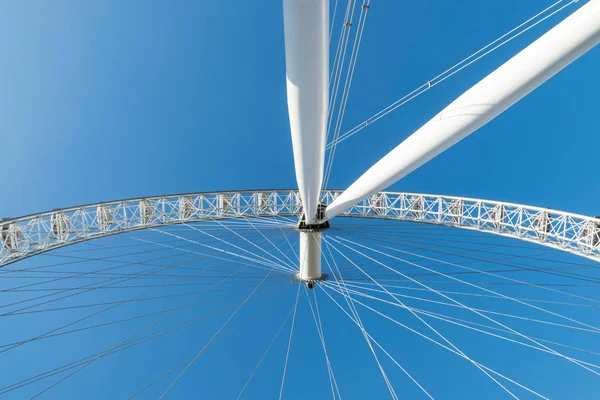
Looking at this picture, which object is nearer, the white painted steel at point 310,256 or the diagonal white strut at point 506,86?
the diagonal white strut at point 506,86

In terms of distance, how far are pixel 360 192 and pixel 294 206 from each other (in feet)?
38.1

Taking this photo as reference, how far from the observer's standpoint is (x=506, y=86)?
4992mm

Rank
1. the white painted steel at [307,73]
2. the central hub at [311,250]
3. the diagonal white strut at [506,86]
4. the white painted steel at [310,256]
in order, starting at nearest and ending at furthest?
the diagonal white strut at [506,86], the white painted steel at [307,73], the central hub at [311,250], the white painted steel at [310,256]

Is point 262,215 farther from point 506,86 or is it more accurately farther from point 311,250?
point 506,86

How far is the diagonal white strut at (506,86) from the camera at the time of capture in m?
4.31

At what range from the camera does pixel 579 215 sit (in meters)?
15.8

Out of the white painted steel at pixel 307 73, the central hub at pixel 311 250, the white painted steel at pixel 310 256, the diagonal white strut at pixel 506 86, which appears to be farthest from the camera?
the white painted steel at pixel 310 256

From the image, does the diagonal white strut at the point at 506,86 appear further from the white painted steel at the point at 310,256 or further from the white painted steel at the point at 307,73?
the white painted steel at the point at 310,256

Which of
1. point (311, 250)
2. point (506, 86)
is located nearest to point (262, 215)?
point (311, 250)

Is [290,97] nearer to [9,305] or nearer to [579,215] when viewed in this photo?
[9,305]

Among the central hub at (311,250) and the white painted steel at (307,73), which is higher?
the white painted steel at (307,73)

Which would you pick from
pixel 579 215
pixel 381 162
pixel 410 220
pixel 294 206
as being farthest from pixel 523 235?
pixel 381 162

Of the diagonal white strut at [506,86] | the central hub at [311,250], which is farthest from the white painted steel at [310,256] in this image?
the diagonal white strut at [506,86]

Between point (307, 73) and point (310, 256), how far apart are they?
1179 cm
